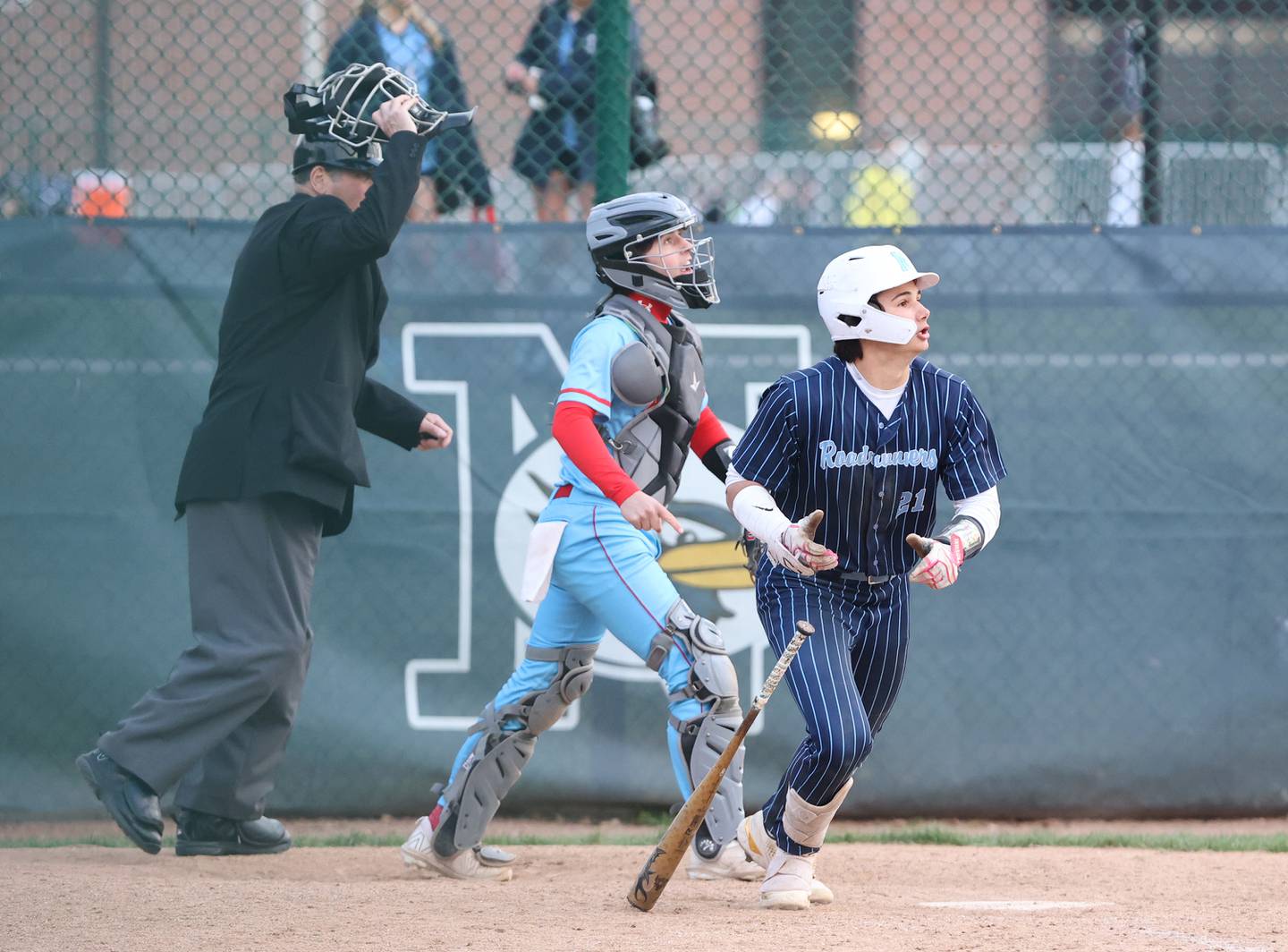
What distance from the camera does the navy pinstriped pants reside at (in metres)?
3.88

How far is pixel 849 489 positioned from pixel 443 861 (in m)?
1.66

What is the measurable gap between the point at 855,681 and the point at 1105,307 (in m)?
2.35

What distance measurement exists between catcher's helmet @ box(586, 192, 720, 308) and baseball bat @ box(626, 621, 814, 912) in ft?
3.66

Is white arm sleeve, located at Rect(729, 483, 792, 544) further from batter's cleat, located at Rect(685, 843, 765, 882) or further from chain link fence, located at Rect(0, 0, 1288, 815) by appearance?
chain link fence, located at Rect(0, 0, 1288, 815)

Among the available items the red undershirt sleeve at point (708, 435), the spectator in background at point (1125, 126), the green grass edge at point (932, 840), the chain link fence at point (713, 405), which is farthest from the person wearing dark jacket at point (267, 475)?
the spectator in background at point (1125, 126)

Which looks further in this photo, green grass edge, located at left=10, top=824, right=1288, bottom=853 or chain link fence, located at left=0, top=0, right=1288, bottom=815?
chain link fence, located at left=0, top=0, right=1288, bottom=815

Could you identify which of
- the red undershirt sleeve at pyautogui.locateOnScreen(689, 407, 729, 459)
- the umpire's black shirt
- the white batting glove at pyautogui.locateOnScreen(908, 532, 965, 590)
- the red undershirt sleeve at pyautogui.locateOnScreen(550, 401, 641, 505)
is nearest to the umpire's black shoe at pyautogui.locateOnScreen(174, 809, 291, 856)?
the umpire's black shirt

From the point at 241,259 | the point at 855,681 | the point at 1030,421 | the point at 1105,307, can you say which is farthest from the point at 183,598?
the point at 1105,307

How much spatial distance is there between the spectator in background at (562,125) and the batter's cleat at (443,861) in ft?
7.92

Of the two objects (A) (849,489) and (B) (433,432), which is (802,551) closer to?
(A) (849,489)

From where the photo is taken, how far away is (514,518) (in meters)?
5.70

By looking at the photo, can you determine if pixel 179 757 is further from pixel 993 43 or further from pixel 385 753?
pixel 993 43

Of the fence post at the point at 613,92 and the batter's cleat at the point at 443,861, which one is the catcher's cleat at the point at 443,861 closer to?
the batter's cleat at the point at 443,861

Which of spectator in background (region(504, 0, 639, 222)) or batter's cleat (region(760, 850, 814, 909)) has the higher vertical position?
spectator in background (region(504, 0, 639, 222))
